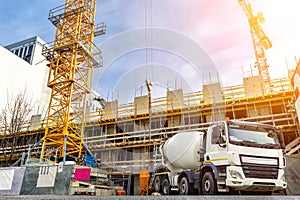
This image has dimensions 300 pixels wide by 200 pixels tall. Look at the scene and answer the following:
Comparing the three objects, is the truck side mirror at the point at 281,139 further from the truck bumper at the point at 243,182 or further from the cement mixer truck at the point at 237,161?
the truck bumper at the point at 243,182

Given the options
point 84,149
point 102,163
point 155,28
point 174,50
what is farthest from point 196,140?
point 84,149

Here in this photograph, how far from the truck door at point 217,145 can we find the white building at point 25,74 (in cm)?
2488

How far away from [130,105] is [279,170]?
56.5ft

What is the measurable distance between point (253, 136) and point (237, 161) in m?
1.17

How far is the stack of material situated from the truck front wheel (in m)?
6.38

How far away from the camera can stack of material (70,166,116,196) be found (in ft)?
41.4

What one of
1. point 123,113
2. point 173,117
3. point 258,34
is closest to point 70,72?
point 123,113

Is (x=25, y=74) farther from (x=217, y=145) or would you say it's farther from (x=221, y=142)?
(x=221, y=142)

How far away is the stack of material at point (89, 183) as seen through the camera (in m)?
12.6

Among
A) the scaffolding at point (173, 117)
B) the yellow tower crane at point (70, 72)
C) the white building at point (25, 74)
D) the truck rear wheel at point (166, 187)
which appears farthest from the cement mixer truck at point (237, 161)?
the white building at point (25, 74)

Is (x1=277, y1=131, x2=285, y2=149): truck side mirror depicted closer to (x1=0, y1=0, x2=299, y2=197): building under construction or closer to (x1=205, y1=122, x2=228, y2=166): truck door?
(x1=205, y1=122, x2=228, y2=166): truck door

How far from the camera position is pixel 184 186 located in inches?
344

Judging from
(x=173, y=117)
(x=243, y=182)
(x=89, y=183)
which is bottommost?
(x=89, y=183)

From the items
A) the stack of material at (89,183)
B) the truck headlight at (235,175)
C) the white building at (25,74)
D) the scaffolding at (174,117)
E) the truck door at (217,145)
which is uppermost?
the white building at (25,74)
